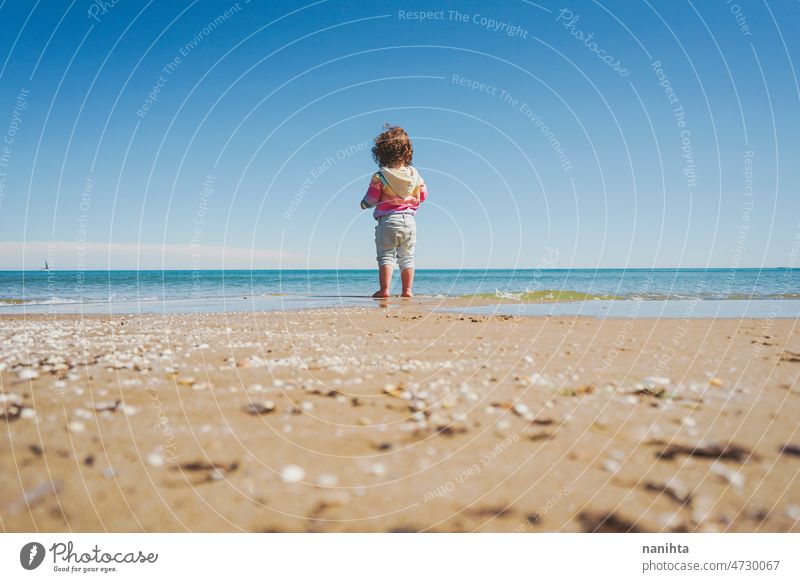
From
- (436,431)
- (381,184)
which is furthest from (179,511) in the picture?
(381,184)

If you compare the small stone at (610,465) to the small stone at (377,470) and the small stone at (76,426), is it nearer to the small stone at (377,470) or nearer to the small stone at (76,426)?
the small stone at (377,470)

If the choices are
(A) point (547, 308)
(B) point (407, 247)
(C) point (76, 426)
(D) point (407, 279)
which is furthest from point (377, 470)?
(D) point (407, 279)

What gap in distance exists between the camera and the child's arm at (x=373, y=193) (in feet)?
32.3

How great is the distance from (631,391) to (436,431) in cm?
150

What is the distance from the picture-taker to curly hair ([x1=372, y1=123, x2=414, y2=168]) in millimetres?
10133

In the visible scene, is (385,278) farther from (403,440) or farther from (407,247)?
(403,440)

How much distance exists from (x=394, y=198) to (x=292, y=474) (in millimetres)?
8484

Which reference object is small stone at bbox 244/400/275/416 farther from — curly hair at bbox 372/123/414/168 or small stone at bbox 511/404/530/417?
curly hair at bbox 372/123/414/168

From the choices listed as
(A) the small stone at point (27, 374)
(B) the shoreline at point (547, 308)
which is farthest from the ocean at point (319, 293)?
(A) the small stone at point (27, 374)

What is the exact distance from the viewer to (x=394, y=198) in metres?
9.93

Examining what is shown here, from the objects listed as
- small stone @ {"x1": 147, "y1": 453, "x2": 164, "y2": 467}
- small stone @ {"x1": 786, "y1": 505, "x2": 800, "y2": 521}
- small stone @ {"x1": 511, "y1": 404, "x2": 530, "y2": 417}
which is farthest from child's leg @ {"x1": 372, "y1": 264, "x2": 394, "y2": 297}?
small stone @ {"x1": 786, "y1": 505, "x2": 800, "y2": 521}

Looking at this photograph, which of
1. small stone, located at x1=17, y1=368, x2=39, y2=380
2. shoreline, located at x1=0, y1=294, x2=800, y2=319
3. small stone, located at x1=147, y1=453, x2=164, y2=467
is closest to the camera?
small stone, located at x1=147, y1=453, x2=164, y2=467
